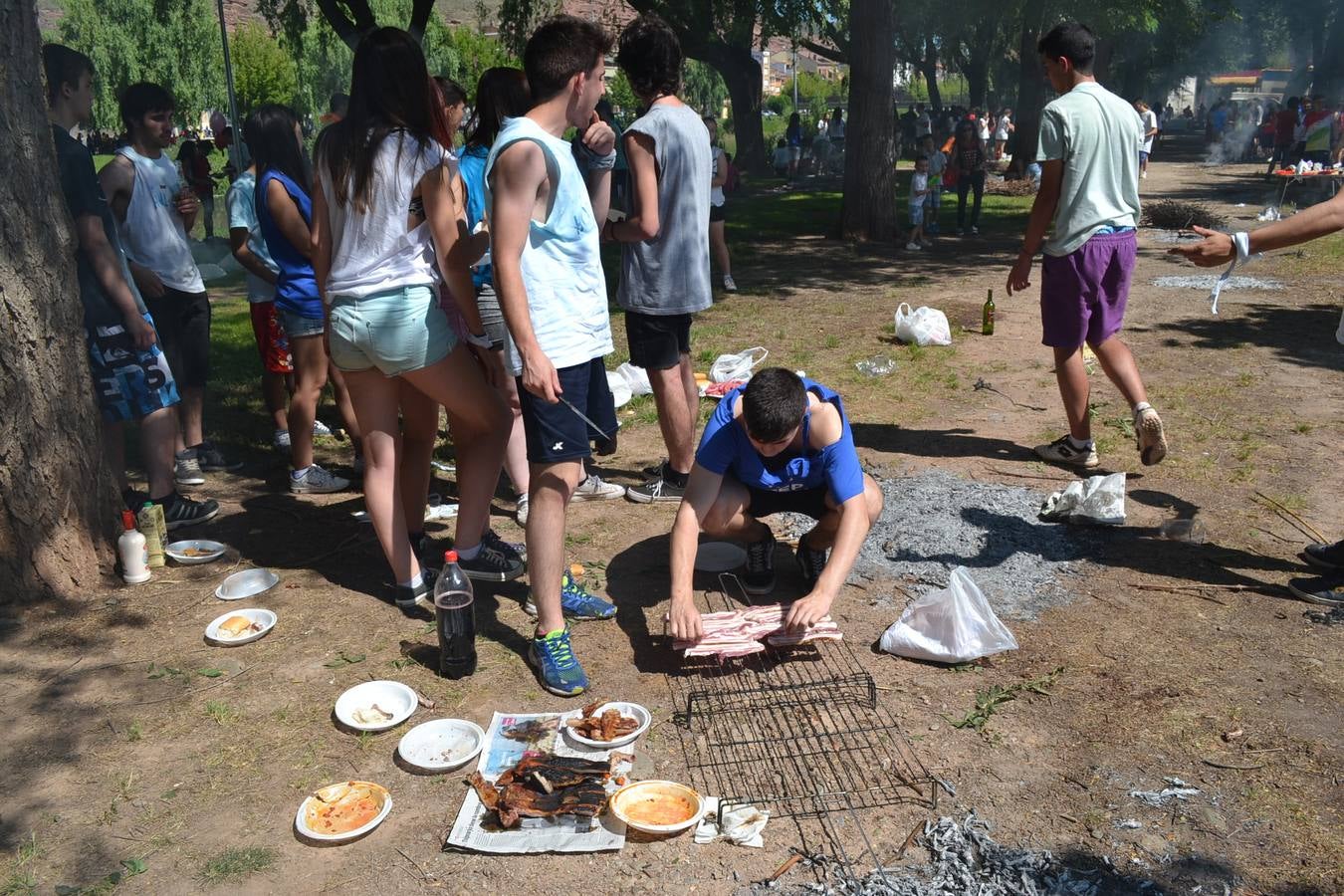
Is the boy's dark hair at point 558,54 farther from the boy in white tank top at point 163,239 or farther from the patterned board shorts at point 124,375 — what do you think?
the boy in white tank top at point 163,239

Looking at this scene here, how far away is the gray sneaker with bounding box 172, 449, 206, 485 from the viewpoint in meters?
5.70

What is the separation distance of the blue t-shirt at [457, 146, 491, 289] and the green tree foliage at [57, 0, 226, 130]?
4903 cm

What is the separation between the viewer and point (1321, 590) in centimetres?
405

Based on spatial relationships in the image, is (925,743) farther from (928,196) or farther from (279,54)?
(279,54)

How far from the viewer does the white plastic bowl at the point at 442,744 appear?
3.16 metres

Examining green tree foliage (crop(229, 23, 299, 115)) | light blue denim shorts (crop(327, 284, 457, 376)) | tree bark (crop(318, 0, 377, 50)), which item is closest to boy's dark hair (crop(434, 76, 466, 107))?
light blue denim shorts (crop(327, 284, 457, 376))

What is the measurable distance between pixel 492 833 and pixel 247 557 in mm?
2525

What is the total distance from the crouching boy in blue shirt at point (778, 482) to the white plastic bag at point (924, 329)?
179 inches

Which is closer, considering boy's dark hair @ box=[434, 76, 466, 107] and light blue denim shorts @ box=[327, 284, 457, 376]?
light blue denim shorts @ box=[327, 284, 457, 376]

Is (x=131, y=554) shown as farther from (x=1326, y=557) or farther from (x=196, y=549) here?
(x=1326, y=557)

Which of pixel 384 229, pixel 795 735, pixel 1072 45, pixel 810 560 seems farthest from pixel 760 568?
pixel 1072 45

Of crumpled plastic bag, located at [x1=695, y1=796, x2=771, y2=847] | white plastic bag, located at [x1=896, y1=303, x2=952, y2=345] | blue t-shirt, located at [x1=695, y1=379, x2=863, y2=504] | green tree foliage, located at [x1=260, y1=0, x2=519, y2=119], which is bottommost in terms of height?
crumpled plastic bag, located at [x1=695, y1=796, x2=771, y2=847]

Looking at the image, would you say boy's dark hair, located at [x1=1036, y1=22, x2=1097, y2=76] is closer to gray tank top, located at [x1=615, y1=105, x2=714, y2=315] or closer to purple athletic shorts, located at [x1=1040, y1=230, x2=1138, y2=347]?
purple athletic shorts, located at [x1=1040, y1=230, x2=1138, y2=347]

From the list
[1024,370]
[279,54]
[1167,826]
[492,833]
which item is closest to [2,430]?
[492,833]
